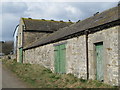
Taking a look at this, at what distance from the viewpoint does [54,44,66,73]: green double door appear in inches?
558

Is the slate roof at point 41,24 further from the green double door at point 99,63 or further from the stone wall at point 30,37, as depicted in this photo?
the green double door at point 99,63

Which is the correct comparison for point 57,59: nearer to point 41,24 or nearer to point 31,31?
point 31,31

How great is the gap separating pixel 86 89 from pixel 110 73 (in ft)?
4.68

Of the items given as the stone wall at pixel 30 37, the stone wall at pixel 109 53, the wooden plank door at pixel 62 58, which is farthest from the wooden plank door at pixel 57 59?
the stone wall at pixel 30 37

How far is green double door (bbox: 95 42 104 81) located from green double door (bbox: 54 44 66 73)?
394 cm

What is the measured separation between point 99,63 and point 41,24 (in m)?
20.1

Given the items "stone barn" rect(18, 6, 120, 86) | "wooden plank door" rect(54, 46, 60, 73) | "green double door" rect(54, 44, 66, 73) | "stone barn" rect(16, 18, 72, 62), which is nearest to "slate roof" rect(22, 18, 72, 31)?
"stone barn" rect(16, 18, 72, 62)

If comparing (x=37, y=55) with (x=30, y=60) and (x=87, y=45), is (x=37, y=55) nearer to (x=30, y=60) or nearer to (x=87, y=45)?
(x=30, y=60)

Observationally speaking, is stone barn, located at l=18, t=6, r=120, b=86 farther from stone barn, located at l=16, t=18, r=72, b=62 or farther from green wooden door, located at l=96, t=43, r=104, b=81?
stone barn, located at l=16, t=18, r=72, b=62

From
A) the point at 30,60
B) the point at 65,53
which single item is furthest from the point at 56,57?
the point at 30,60

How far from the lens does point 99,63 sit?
10297 mm

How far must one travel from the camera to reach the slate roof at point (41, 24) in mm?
27962

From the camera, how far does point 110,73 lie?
9102 millimetres

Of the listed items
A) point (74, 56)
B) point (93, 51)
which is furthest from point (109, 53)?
point (74, 56)
